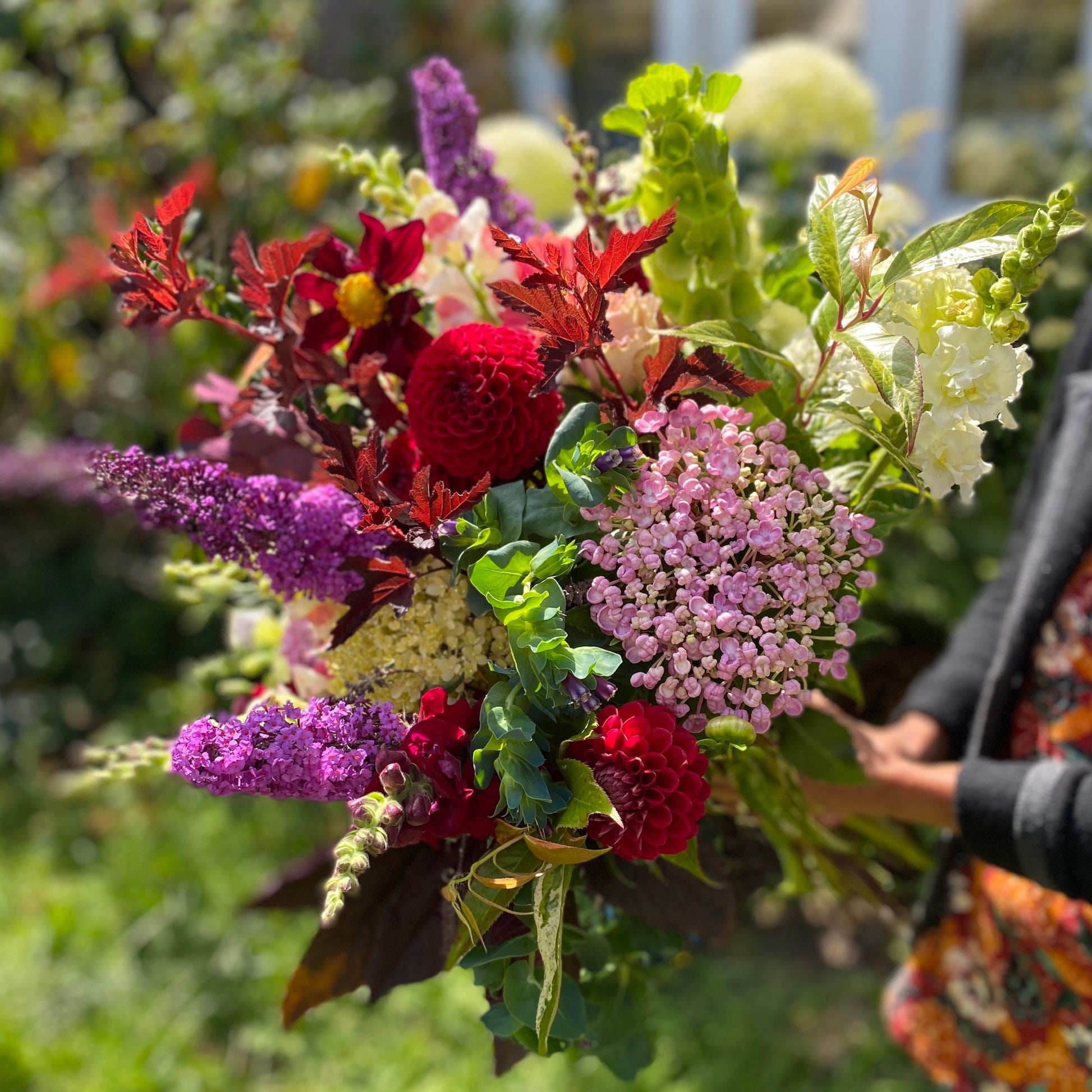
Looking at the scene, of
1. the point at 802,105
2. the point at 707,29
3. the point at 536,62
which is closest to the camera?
the point at 802,105

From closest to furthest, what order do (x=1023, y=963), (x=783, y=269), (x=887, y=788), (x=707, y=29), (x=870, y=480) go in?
(x=870, y=480), (x=783, y=269), (x=887, y=788), (x=1023, y=963), (x=707, y=29)

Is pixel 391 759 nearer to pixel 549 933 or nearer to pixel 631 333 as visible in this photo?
pixel 549 933

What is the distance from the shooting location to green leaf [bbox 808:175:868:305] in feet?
1.61

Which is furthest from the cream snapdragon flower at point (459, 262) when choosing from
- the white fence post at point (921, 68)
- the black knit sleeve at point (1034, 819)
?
the white fence post at point (921, 68)

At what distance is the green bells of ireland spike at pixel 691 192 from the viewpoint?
1.91 feet

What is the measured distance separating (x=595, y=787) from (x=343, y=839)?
13 cm

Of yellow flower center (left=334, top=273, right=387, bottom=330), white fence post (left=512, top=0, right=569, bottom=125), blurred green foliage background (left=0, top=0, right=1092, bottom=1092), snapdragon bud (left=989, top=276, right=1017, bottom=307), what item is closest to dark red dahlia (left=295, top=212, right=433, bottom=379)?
yellow flower center (left=334, top=273, right=387, bottom=330)

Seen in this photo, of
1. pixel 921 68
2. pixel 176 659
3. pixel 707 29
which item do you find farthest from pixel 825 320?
pixel 707 29

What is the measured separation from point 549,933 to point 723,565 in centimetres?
21

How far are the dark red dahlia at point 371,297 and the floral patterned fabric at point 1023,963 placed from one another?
2.07 ft

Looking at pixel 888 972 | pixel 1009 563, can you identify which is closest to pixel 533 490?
pixel 1009 563

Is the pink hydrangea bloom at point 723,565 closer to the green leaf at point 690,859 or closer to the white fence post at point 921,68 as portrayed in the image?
the green leaf at point 690,859

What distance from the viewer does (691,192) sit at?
601 millimetres

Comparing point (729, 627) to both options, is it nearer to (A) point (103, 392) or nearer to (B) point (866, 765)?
(B) point (866, 765)
